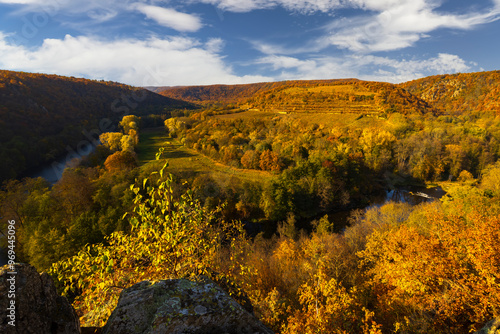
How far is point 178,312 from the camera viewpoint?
3.97 m

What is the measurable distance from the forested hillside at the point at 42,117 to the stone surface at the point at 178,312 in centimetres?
6496

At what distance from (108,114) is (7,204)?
7684 centimetres

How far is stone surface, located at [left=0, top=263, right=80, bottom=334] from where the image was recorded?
10.7ft

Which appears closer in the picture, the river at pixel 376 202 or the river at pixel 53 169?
the river at pixel 376 202

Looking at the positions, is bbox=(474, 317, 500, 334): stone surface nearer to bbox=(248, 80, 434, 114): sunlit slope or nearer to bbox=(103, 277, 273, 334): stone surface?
bbox=(103, 277, 273, 334): stone surface

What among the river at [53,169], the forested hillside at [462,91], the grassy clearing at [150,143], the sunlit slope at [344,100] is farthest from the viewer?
the forested hillside at [462,91]

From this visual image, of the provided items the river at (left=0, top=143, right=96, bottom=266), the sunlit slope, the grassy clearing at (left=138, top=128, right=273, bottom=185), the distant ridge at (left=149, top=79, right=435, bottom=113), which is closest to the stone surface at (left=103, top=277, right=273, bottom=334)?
the grassy clearing at (left=138, top=128, right=273, bottom=185)

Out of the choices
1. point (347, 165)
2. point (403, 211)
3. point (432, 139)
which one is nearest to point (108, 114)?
point (347, 165)

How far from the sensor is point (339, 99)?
9369 centimetres

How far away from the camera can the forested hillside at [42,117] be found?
52.6 metres

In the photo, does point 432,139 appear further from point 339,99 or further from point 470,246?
point 470,246

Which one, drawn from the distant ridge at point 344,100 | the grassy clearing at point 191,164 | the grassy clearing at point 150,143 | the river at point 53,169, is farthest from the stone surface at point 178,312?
the distant ridge at point 344,100

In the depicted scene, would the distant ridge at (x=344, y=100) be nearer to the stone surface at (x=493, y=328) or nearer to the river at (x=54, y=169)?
the river at (x=54, y=169)

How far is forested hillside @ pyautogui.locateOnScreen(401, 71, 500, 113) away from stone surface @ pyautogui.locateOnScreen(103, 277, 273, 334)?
370ft
